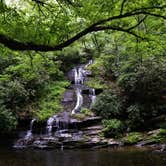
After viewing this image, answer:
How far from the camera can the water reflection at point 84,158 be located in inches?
460

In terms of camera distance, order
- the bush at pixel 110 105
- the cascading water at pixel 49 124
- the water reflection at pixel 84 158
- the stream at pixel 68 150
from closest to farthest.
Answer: the water reflection at pixel 84 158, the stream at pixel 68 150, the cascading water at pixel 49 124, the bush at pixel 110 105

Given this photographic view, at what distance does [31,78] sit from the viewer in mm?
22234

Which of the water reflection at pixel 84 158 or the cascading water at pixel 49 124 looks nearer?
the water reflection at pixel 84 158

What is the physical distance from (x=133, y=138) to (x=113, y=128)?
1.47 meters

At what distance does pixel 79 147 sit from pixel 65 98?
8160 millimetres

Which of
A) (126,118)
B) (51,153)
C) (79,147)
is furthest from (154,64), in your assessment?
(51,153)

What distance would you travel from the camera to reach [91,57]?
32.2 meters

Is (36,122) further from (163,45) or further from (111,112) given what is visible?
(163,45)

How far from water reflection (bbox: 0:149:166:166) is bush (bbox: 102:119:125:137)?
283 cm

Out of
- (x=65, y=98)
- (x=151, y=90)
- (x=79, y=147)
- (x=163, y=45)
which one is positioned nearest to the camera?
(x=163, y=45)

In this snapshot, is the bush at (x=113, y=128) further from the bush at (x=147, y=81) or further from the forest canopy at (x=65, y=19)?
the forest canopy at (x=65, y=19)

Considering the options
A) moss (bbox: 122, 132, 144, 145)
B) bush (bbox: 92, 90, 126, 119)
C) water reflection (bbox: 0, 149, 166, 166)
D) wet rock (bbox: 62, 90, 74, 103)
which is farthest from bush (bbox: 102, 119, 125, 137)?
wet rock (bbox: 62, 90, 74, 103)

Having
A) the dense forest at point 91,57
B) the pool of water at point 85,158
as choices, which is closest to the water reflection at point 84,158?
the pool of water at point 85,158

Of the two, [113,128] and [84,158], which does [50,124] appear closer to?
[113,128]
